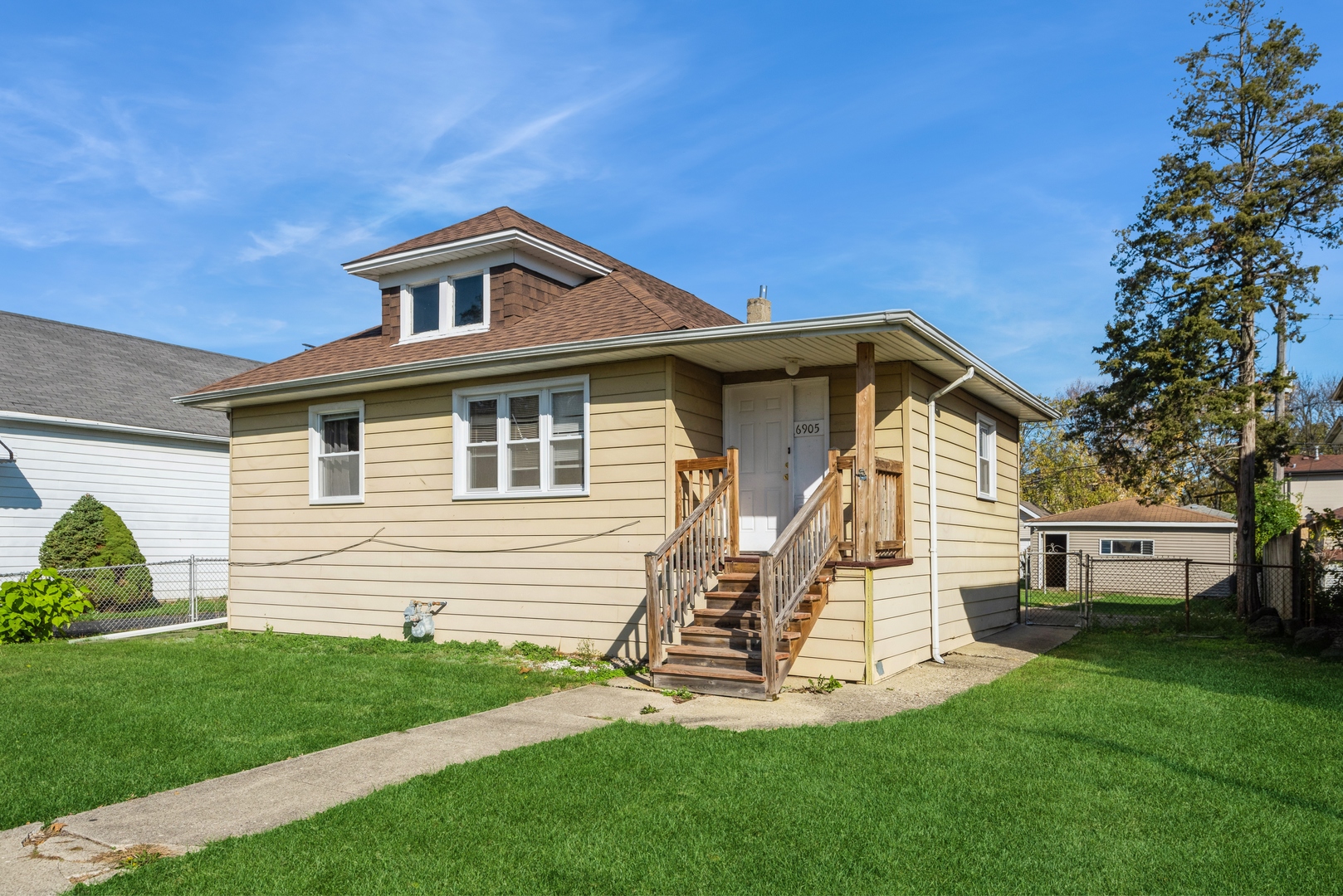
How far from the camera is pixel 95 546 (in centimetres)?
1620

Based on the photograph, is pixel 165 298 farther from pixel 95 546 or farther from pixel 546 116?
pixel 546 116

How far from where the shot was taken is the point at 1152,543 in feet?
92.1

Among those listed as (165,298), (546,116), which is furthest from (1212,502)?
(165,298)

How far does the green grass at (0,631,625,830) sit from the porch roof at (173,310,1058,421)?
319 cm

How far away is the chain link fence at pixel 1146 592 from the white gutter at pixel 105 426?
51.9ft

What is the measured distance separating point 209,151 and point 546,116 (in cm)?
520

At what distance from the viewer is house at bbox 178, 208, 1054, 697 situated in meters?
8.70

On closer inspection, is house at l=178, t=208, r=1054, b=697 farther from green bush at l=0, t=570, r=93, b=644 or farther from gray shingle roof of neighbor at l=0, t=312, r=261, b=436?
gray shingle roof of neighbor at l=0, t=312, r=261, b=436

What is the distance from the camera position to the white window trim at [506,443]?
10.2 m

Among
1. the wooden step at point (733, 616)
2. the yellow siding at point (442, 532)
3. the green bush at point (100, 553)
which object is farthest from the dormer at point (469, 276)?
the green bush at point (100, 553)

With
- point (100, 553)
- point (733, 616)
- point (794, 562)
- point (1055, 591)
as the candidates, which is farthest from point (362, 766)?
point (1055, 591)

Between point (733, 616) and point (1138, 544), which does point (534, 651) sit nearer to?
point (733, 616)

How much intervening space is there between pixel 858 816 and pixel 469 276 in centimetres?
949

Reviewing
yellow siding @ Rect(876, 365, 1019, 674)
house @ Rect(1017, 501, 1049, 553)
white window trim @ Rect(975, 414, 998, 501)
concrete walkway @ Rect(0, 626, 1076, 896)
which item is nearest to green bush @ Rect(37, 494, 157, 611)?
concrete walkway @ Rect(0, 626, 1076, 896)
